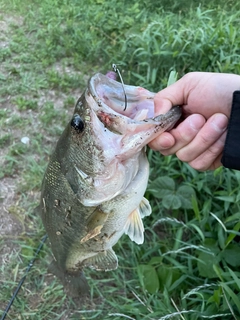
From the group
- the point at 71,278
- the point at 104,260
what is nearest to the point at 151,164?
the point at 71,278

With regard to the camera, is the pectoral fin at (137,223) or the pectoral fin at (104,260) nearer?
the pectoral fin at (137,223)

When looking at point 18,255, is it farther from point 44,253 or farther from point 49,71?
point 49,71

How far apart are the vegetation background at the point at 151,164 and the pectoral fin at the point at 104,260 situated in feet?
1.17

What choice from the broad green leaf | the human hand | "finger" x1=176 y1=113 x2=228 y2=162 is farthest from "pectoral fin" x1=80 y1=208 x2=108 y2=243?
the broad green leaf

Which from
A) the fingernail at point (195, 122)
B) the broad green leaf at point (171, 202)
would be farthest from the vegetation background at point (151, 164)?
the fingernail at point (195, 122)

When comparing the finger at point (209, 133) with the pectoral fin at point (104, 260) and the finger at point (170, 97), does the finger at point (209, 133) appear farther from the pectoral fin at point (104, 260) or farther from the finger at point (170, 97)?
the pectoral fin at point (104, 260)

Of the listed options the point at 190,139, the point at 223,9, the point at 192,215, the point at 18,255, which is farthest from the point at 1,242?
the point at 223,9

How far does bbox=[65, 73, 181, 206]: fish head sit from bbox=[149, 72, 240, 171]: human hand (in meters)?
0.06

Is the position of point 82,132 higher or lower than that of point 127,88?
lower

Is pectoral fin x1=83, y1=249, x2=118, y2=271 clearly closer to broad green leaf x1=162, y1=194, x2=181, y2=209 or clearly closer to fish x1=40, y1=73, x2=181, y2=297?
fish x1=40, y1=73, x2=181, y2=297

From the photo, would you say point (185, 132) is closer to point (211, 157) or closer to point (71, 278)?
point (211, 157)

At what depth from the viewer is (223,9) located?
4.50m

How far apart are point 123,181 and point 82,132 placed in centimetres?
24

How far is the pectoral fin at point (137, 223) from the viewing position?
1.83 meters
